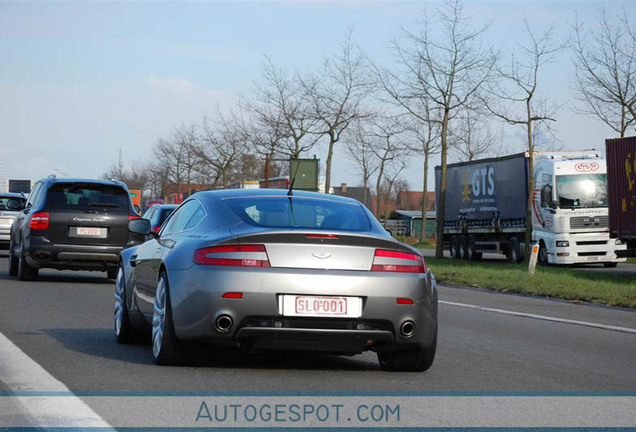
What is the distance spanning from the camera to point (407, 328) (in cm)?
777

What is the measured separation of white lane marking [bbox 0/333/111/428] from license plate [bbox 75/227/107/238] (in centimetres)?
1016

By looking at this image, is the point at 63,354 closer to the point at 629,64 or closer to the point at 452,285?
the point at 452,285

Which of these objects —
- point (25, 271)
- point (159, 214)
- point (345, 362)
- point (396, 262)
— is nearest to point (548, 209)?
point (159, 214)

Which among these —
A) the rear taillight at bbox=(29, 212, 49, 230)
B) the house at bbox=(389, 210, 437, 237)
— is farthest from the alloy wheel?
the house at bbox=(389, 210, 437, 237)

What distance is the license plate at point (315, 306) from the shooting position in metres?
7.50

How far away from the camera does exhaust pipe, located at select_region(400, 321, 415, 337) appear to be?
305 inches

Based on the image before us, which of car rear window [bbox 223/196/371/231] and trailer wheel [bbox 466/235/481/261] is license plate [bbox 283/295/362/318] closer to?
car rear window [bbox 223/196/371/231]

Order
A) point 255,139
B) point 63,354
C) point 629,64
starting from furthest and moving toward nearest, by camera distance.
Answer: point 255,139 < point 629,64 < point 63,354

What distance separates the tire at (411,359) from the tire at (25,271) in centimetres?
1129

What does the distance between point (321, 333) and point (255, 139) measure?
121 feet

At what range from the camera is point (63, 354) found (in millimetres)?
8664

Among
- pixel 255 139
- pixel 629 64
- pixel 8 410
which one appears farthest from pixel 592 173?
pixel 8 410

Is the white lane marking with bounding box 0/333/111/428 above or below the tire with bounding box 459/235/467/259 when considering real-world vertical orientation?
below

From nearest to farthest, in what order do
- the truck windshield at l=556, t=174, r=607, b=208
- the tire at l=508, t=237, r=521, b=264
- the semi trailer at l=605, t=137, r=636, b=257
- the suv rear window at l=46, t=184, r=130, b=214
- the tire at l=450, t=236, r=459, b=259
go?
the suv rear window at l=46, t=184, r=130, b=214, the semi trailer at l=605, t=137, r=636, b=257, the truck windshield at l=556, t=174, r=607, b=208, the tire at l=508, t=237, r=521, b=264, the tire at l=450, t=236, r=459, b=259
